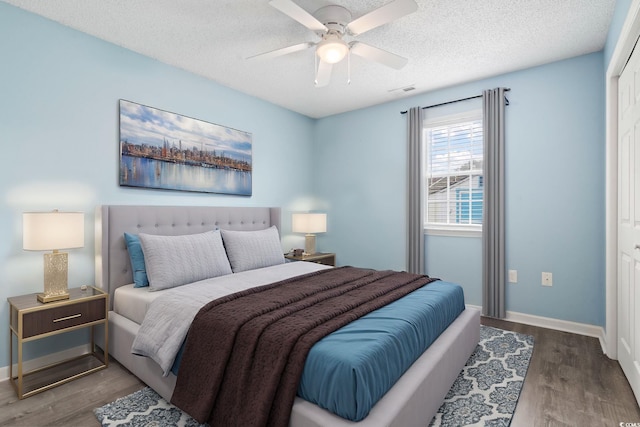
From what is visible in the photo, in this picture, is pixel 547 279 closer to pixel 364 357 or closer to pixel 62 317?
pixel 364 357

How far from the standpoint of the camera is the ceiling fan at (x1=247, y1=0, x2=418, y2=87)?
200cm

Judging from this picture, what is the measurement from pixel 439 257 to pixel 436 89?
6.43ft

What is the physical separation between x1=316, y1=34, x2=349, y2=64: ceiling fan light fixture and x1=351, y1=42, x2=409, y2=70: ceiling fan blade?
0.38ft

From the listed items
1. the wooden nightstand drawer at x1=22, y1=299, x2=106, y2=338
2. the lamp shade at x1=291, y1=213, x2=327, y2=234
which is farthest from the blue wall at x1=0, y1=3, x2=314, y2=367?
the lamp shade at x1=291, y1=213, x2=327, y2=234

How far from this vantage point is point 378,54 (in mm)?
2549

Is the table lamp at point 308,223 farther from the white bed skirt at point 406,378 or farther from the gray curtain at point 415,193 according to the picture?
the white bed skirt at point 406,378

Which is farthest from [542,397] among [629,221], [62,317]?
[62,317]

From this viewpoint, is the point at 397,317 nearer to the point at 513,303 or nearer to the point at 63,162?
the point at 513,303

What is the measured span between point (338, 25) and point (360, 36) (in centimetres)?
42

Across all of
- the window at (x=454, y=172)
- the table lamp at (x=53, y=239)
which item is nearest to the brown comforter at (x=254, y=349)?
the table lamp at (x=53, y=239)

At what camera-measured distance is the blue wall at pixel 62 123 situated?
Result: 2.32 metres

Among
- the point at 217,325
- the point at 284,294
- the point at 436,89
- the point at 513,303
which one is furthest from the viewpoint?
the point at 436,89

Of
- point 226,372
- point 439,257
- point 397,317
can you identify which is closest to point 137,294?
point 226,372

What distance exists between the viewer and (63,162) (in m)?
2.57
